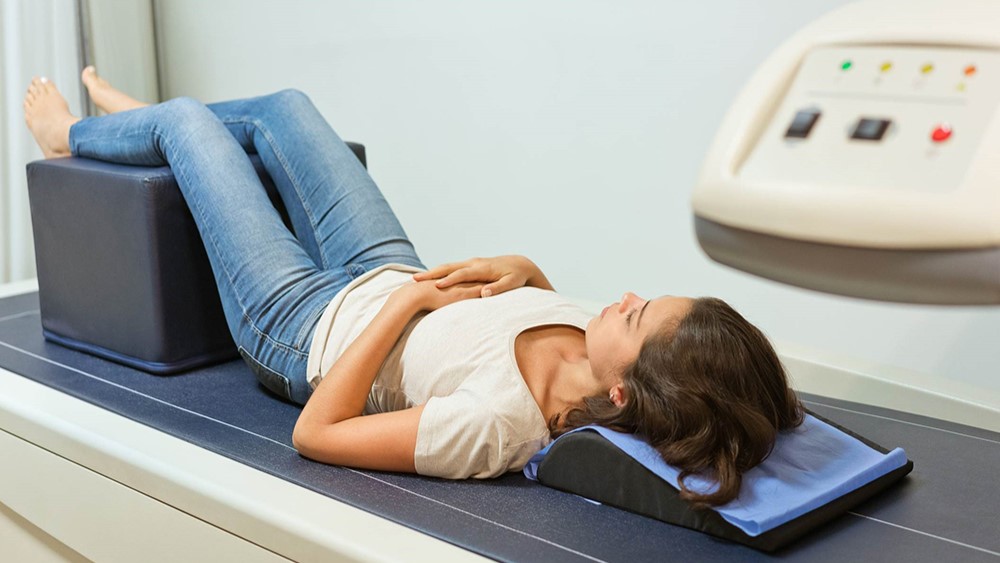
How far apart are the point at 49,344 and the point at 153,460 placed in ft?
2.32

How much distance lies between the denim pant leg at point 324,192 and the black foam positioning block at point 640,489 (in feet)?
2.02

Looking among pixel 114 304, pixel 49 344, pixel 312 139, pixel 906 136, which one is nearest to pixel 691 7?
pixel 312 139

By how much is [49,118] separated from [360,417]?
1.16m

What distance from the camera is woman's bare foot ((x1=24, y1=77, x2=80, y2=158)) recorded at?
2.08m

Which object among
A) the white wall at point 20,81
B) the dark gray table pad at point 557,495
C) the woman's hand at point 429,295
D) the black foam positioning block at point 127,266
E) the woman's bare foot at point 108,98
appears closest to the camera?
the dark gray table pad at point 557,495

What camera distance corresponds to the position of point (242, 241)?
5.68 feet

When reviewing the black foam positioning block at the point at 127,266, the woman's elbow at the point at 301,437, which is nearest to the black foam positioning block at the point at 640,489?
the woman's elbow at the point at 301,437

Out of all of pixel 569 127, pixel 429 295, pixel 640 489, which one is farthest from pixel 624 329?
pixel 569 127

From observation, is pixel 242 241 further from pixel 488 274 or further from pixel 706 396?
pixel 706 396

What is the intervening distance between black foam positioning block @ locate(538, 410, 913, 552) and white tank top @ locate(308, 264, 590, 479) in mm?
62

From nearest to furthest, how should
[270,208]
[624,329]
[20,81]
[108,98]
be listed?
[624,329]
[270,208]
[108,98]
[20,81]

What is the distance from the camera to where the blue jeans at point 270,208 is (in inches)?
66.3

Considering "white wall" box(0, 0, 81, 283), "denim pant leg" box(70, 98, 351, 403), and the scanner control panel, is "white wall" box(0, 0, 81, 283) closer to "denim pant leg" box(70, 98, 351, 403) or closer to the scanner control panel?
"denim pant leg" box(70, 98, 351, 403)

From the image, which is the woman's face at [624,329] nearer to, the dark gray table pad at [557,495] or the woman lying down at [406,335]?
the woman lying down at [406,335]
